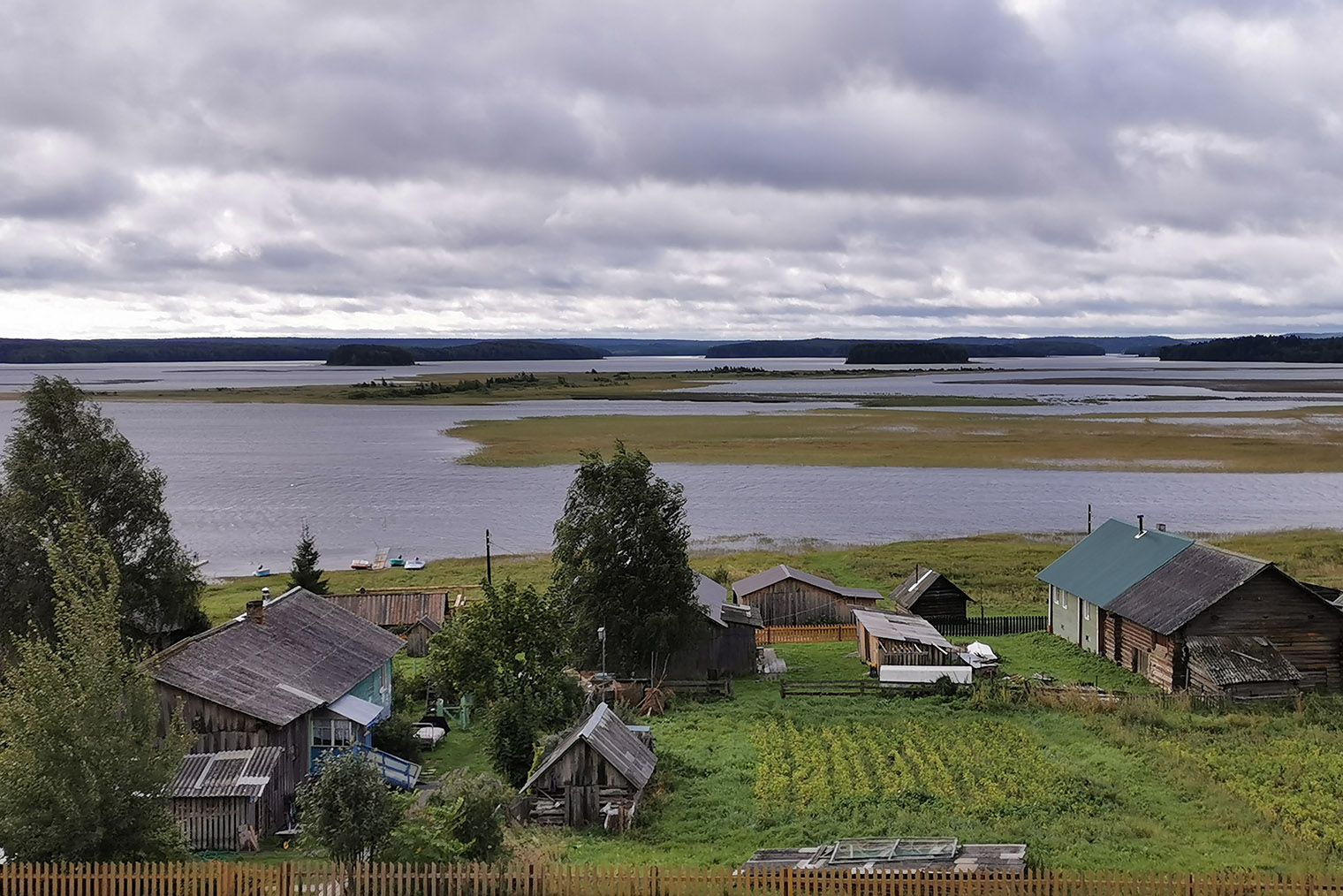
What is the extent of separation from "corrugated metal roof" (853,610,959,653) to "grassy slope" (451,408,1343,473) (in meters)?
Result: 58.7

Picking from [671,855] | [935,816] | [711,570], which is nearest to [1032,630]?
[711,570]

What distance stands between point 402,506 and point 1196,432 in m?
90.1

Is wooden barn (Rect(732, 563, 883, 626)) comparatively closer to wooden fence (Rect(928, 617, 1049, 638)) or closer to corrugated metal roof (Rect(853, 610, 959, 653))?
wooden fence (Rect(928, 617, 1049, 638))

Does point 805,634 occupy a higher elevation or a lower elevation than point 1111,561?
lower

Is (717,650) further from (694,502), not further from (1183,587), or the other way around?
(694,502)

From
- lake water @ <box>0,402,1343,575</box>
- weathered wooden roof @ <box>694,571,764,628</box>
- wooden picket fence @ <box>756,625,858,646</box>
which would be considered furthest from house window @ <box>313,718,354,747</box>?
lake water @ <box>0,402,1343,575</box>

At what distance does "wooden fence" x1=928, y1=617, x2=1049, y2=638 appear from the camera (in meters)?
45.4

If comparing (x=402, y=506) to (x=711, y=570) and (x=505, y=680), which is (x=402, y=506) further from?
(x=505, y=680)

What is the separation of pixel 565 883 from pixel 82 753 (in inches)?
290

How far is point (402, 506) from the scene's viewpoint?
84.2 m

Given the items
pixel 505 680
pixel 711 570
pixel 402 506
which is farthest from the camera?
pixel 402 506

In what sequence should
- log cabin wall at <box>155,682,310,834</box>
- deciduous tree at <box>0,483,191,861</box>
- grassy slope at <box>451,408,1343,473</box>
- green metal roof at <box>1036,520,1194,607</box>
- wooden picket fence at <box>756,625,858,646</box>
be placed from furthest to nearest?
grassy slope at <box>451,408,1343,473</box> < wooden picket fence at <box>756,625,858,646</box> < green metal roof at <box>1036,520,1194,607</box> < log cabin wall at <box>155,682,310,834</box> < deciduous tree at <box>0,483,191,861</box>

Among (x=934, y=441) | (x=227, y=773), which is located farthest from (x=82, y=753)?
(x=934, y=441)

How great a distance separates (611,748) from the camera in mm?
24297
